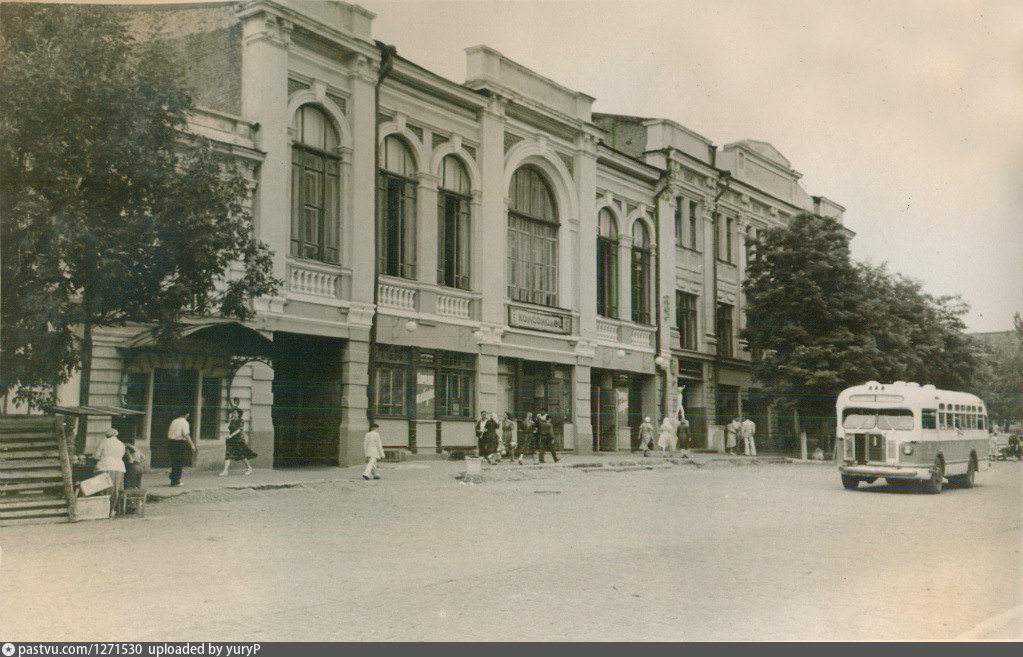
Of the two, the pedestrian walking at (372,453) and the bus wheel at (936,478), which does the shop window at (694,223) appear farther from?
the pedestrian walking at (372,453)

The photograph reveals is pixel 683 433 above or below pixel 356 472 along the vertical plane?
above

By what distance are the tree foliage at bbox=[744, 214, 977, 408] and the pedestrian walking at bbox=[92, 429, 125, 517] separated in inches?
1094

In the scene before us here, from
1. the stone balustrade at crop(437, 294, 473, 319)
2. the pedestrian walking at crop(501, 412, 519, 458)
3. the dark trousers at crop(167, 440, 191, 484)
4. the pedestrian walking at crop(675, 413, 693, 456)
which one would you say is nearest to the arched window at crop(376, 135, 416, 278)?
the stone balustrade at crop(437, 294, 473, 319)

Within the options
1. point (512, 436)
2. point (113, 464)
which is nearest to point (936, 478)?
point (512, 436)

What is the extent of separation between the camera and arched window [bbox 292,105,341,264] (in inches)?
911

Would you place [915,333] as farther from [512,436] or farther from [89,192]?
[89,192]

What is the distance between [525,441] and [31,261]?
51.9 ft

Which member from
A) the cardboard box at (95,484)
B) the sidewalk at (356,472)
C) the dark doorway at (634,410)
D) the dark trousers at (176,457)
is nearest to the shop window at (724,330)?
the dark doorway at (634,410)

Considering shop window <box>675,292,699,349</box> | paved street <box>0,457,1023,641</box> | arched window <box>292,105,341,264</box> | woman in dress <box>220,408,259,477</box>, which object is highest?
arched window <box>292,105,341,264</box>

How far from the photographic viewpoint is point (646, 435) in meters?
33.3

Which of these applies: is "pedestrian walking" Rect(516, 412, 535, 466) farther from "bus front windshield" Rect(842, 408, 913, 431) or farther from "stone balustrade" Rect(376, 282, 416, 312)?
"bus front windshield" Rect(842, 408, 913, 431)

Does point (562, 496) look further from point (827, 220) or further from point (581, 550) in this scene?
point (827, 220)

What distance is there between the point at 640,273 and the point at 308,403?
16.7 m

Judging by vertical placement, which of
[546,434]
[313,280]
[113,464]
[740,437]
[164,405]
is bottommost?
[740,437]
